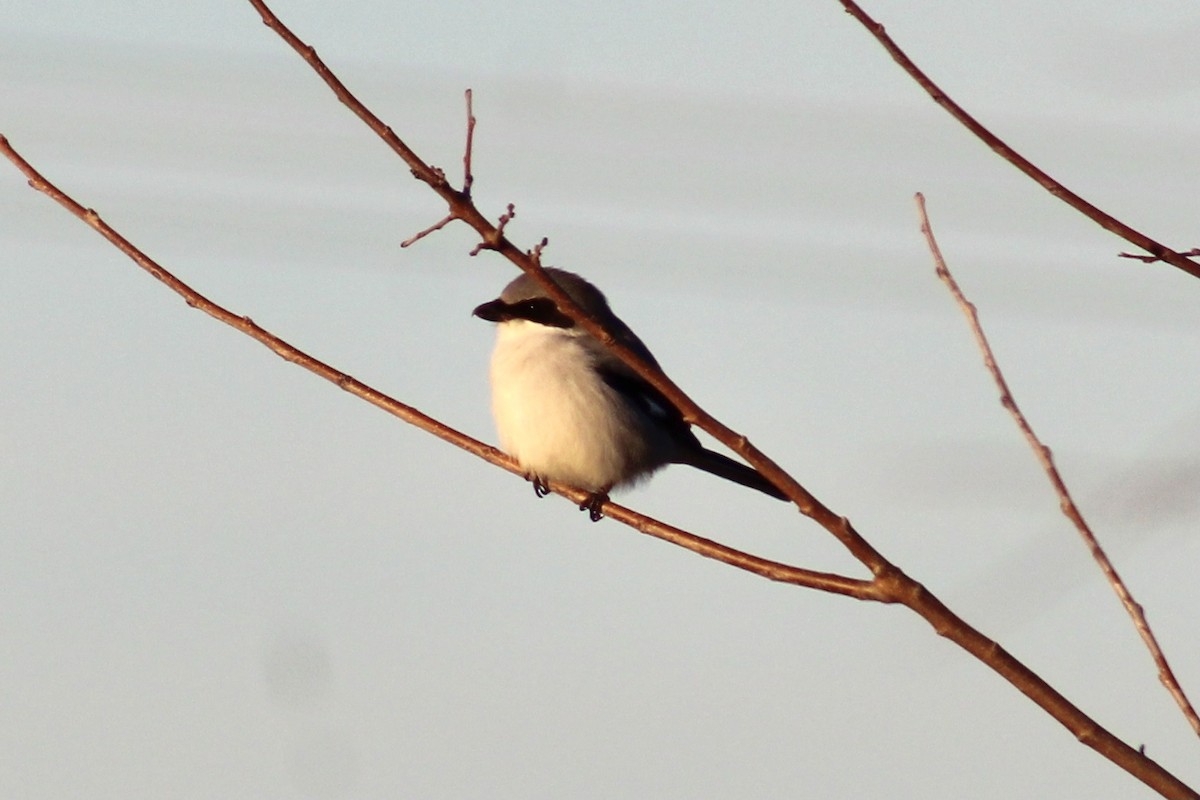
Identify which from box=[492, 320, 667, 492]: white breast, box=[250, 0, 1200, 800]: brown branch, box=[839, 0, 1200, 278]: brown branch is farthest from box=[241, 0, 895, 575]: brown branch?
box=[492, 320, 667, 492]: white breast

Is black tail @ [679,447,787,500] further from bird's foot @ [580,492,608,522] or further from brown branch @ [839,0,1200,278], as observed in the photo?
brown branch @ [839,0,1200,278]

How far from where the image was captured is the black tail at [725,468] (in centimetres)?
718

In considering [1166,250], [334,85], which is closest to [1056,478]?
[1166,250]

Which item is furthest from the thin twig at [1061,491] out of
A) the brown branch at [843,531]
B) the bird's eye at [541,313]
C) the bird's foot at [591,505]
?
the bird's eye at [541,313]

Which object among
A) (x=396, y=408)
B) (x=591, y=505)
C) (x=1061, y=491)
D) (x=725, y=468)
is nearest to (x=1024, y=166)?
(x=1061, y=491)

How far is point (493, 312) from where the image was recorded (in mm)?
7051

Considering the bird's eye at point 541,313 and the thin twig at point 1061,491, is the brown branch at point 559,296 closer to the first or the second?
the thin twig at point 1061,491

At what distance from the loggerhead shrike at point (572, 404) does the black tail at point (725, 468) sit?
0.05 ft

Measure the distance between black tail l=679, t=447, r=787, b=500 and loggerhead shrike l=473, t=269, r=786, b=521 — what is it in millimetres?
15

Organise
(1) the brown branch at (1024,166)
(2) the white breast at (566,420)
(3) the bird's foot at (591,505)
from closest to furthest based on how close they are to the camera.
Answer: (1) the brown branch at (1024,166)
(3) the bird's foot at (591,505)
(2) the white breast at (566,420)

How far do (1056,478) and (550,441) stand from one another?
3.65 meters

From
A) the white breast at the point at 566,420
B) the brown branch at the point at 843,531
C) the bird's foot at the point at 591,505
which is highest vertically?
the white breast at the point at 566,420

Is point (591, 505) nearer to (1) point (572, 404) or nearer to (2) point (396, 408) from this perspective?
(1) point (572, 404)

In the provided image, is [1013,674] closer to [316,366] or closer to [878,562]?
[878,562]
